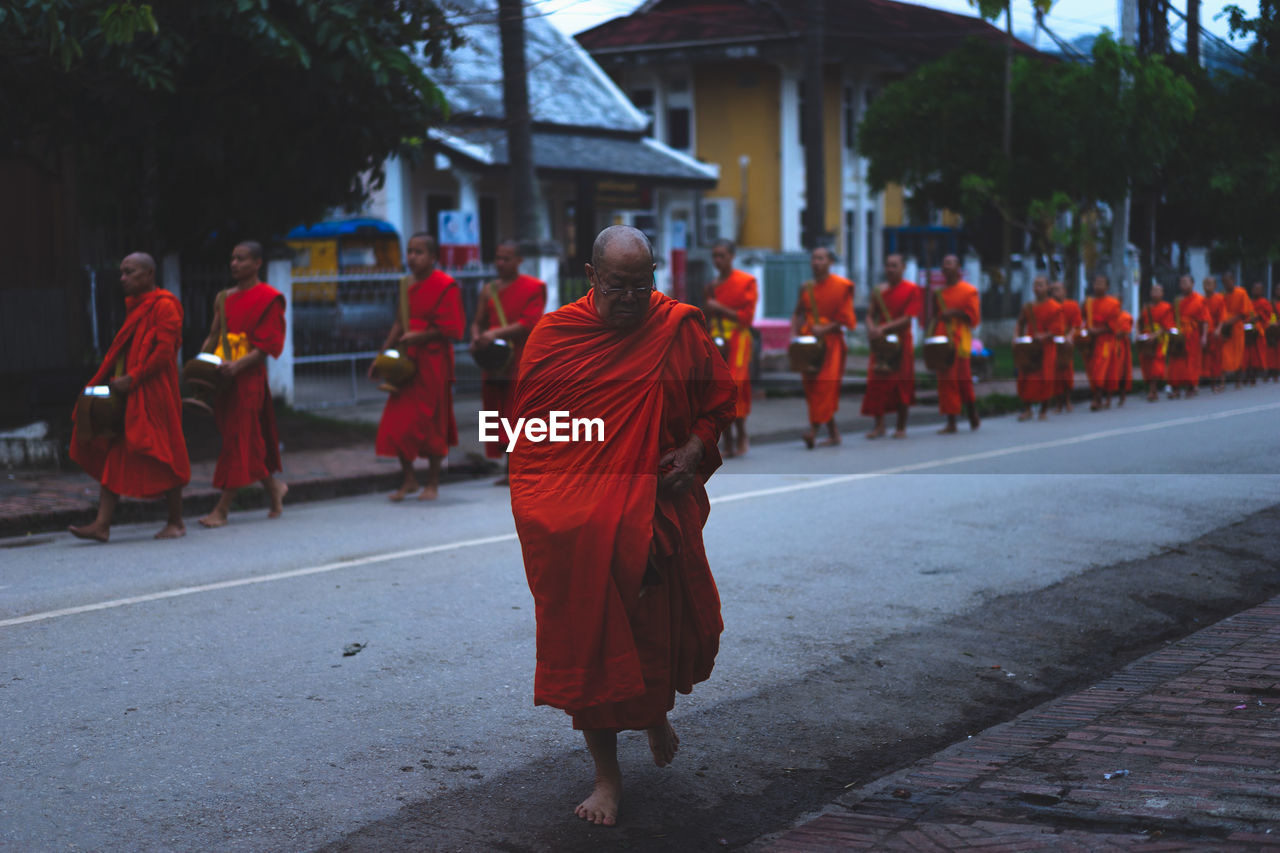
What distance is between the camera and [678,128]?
37.7 metres

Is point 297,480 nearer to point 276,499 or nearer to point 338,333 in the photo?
point 276,499

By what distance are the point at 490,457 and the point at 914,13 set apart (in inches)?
1066

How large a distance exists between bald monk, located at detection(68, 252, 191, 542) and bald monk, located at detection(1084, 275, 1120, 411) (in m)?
13.6

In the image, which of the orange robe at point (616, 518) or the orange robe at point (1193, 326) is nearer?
the orange robe at point (616, 518)

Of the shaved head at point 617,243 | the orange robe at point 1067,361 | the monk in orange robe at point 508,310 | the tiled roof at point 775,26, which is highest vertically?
the tiled roof at point 775,26

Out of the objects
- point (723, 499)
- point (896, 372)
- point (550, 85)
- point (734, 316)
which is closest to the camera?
point (723, 499)

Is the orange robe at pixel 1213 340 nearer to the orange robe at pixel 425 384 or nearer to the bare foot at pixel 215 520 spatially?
the orange robe at pixel 425 384

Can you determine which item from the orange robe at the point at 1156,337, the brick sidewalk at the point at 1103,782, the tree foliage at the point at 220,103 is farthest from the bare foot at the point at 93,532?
the orange robe at the point at 1156,337

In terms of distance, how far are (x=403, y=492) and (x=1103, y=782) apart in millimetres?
7725

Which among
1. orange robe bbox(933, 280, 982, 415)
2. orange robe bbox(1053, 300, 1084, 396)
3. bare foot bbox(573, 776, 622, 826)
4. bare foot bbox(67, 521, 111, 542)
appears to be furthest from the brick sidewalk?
orange robe bbox(1053, 300, 1084, 396)

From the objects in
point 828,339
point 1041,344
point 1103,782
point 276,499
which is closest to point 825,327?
point 828,339

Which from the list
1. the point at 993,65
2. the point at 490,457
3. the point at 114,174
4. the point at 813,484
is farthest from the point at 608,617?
the point at 993,65

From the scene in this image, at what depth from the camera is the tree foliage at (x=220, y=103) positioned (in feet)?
38.3

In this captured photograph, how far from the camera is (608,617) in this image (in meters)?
4.00
